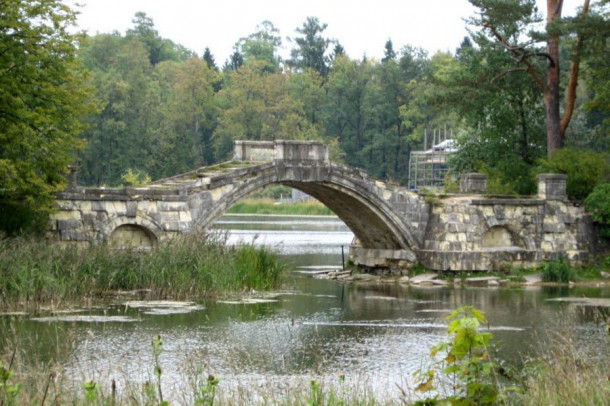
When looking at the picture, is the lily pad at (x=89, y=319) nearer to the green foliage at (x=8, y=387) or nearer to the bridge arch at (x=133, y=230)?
the bridge arch at (x=133, y=230)

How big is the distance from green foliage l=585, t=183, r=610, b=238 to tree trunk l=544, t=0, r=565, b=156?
3728mm

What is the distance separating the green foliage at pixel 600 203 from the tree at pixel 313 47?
57.3 metres

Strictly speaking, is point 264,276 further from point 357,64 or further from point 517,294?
point 357,64

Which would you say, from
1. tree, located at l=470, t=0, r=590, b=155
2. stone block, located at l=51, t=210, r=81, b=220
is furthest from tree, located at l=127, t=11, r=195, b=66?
stone block, located at l=51, t=210, r=81, b=220

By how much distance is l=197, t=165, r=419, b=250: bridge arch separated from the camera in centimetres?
2419

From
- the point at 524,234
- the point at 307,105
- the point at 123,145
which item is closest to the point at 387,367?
the point at 524,234

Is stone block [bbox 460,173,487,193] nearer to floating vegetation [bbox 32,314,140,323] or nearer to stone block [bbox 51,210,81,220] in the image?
stone block [bbox 51,210,81,220]

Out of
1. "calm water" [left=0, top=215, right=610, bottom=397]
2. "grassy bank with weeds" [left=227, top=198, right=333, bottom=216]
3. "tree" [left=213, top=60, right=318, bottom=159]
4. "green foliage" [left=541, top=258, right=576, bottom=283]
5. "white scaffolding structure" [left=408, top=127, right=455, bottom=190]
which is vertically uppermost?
Result: "tree" [left=213, top=60, right=318, bottom=159]

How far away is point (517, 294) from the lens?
77.6 feet

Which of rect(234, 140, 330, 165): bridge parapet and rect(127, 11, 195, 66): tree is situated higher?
rect(127, 11, 195, 66): tree

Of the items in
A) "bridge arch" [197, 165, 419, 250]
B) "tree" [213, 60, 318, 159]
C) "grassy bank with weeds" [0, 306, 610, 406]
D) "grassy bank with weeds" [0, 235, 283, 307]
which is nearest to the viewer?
"grassy bank with weeds" [0, 306, 610, 406]

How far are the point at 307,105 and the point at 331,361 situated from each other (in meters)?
58.3

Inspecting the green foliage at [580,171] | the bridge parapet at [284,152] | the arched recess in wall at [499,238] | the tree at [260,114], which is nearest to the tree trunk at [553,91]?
the green foliage at [580,171]

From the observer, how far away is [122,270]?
1923cm
